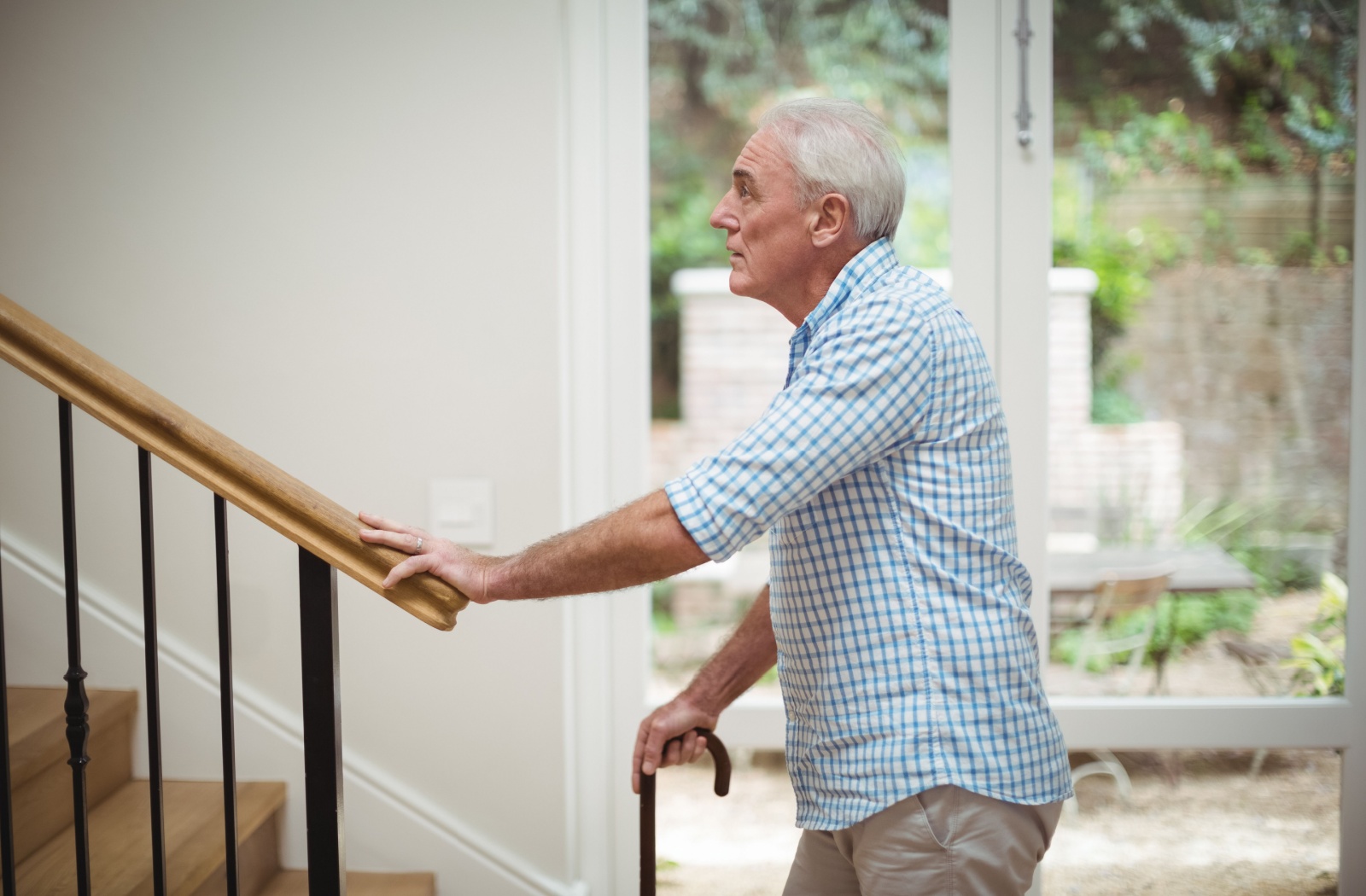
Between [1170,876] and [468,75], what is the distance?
7.33 feet

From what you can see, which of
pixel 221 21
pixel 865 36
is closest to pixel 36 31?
pixel 221 21

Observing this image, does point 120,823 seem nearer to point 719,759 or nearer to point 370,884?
point 370,884

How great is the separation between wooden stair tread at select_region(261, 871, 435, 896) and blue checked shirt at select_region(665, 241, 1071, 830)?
115 cm

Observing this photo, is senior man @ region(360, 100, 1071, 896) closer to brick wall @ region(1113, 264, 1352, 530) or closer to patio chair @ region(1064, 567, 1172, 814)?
patio chair @ region(1064, 567, 1172, 814)

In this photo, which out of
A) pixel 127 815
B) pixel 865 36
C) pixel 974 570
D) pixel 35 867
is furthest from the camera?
pixel 865 36

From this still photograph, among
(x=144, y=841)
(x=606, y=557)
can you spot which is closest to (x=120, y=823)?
(x=144, y=841)

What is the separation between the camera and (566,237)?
6.97ft

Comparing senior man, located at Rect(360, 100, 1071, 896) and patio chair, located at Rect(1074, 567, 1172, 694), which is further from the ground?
senior man, located at Rect(360, 100, 1071, 896)

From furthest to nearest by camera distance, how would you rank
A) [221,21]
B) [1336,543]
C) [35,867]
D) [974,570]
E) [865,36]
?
[865,36] < [1336,543] < [221,21] < [35,867] < [974,570]

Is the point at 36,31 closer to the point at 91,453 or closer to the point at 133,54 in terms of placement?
the point at 133,54

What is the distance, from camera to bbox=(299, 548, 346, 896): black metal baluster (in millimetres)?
1228

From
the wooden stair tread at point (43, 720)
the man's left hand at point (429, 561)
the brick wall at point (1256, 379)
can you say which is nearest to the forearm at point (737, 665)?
the man's left hand at point (429, 561)

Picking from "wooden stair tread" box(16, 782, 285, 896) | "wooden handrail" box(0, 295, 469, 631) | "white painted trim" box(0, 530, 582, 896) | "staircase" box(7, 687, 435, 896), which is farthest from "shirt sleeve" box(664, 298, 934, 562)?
"white painted trim" box(0, 530, 582, 896)

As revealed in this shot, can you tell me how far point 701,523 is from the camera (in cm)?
112
